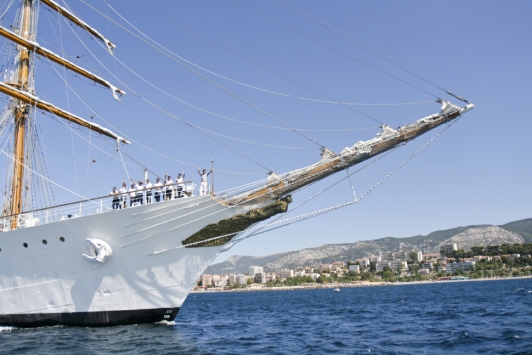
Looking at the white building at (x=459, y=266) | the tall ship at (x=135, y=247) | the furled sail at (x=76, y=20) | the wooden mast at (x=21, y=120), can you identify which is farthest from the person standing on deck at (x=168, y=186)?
the white building at (x=459, y=266)

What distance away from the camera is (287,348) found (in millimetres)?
13211

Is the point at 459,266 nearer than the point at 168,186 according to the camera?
No

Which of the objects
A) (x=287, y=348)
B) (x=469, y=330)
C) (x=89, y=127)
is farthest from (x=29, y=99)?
(x=469, y=330)

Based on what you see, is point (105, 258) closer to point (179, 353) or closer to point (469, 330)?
point (179, 353)

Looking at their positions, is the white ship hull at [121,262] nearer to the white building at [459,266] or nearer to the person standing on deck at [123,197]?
the person standing on deck at [123,197]

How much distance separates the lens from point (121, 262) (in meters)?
16.8

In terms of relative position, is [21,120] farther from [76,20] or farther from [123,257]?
[123,257]

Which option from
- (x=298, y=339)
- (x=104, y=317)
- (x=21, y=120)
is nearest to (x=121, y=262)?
(x=104, y=317)

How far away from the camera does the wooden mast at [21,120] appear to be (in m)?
21.8

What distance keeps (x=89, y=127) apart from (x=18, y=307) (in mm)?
9143

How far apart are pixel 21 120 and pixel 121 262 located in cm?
1172

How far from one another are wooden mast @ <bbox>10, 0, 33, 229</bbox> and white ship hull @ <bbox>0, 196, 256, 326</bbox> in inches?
168

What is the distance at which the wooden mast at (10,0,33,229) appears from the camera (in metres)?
21.8

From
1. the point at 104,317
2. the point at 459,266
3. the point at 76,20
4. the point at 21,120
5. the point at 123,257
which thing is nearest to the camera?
the point at 123,257
